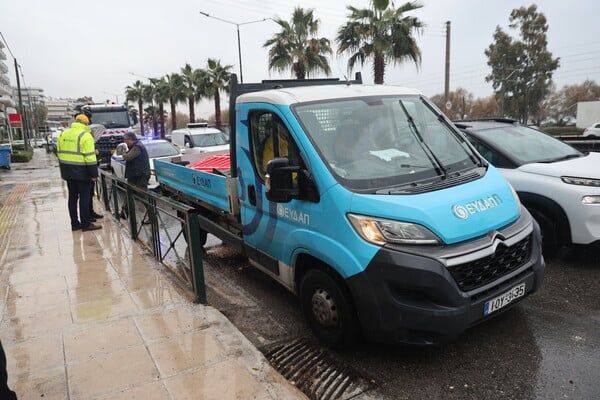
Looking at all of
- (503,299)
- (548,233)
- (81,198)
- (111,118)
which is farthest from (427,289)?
(111,118)

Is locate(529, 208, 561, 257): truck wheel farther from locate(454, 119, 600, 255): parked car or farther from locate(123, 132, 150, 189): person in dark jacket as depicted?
locate(123, 132, 150, 189): person in dark jacket

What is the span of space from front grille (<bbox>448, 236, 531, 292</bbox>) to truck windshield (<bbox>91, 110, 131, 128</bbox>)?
2073cm

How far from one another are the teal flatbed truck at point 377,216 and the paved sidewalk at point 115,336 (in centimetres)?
77

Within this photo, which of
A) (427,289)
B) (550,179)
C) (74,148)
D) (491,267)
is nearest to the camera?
(427,289)

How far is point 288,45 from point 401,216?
68.3 feet

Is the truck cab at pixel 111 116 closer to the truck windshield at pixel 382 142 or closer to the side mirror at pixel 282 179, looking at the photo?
the truck windshield at pixel 382 142

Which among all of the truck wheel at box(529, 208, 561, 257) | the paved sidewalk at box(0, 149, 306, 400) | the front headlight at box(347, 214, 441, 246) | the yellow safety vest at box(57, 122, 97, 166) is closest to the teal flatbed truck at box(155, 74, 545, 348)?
the front headlight at box(347, 214, 441, 246)

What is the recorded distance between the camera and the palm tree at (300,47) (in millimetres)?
21984

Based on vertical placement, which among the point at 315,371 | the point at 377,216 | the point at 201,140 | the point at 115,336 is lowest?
the point at 315,371

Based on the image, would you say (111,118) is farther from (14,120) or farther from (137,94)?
(137,94)

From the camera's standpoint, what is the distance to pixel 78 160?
23.7ft

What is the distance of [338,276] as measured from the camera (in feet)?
10.8

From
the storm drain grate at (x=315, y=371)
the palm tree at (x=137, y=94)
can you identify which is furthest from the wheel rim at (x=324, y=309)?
the palm tree at (x=137, y=94)

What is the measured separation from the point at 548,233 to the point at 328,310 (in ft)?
10.6
